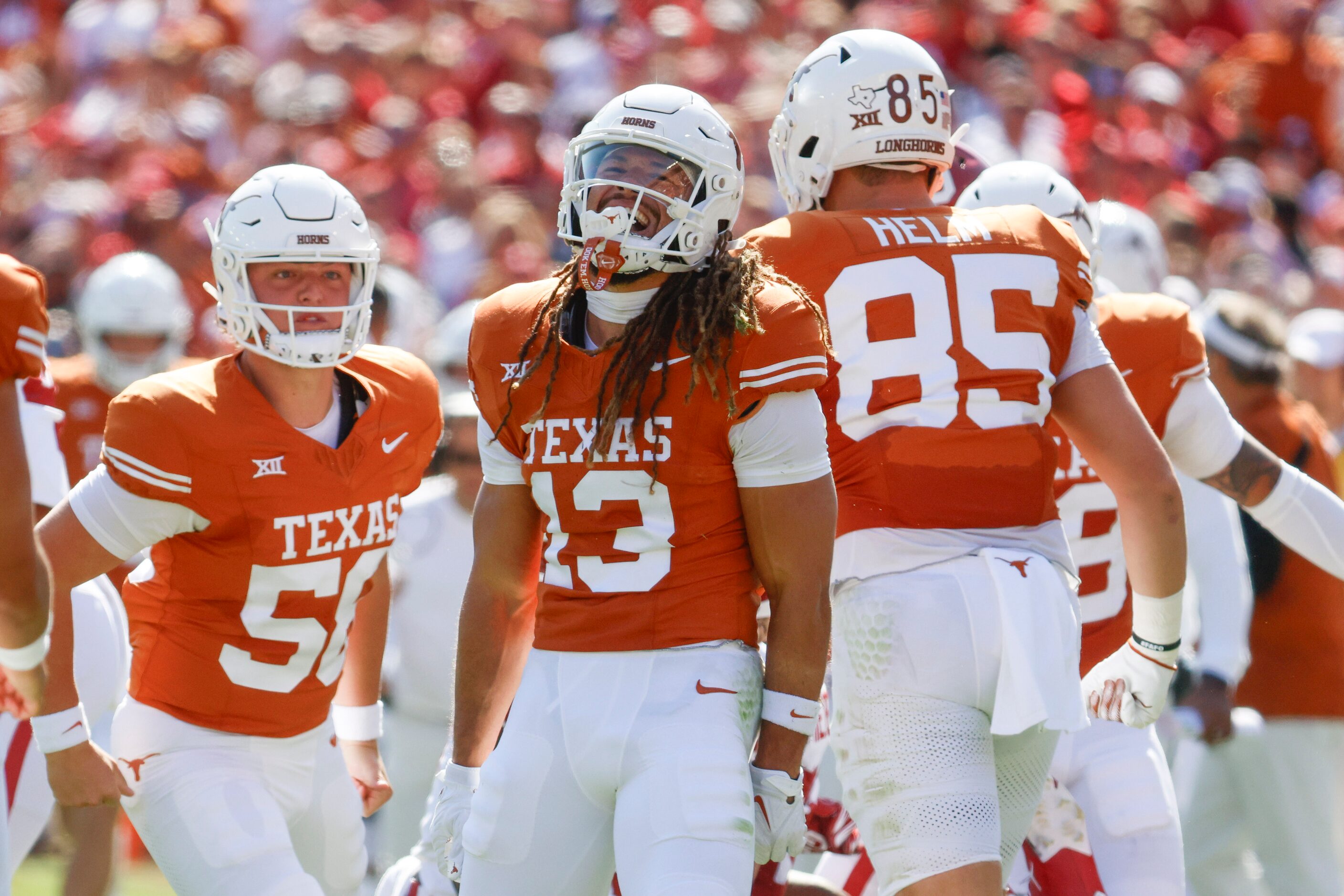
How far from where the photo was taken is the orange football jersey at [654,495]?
2.91 m

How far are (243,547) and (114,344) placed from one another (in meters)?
3.16

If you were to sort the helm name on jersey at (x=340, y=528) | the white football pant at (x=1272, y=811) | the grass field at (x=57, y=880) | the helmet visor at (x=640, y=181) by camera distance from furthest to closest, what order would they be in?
the grass field at (x=57, y=880)
the white football pant at (x=1272, y=811)
the helm name on jersey at (x=340, y=528)
the helmet visor at (x=640, y=181)

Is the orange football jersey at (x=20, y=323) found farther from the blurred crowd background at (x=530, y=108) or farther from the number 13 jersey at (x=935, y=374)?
the blurred crowd background at (x=530, y=108)

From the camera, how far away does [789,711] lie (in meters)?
2.95

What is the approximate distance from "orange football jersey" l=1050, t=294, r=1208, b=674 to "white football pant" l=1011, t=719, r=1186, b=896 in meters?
0.19

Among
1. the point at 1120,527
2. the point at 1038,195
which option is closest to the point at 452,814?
the point at 1120,527

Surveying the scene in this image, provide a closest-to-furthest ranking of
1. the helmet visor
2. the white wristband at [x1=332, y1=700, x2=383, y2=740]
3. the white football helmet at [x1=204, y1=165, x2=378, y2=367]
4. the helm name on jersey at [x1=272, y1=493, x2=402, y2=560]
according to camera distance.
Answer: the helmet visor < the helm name on jersey at [x1=272, y1=493, x2=402, y2=560] < the white football helmet at [x1=204, y1=165, x2=378, y2=367] < the white wristband at [x1=332, y1=700, x2=383, y2=740]

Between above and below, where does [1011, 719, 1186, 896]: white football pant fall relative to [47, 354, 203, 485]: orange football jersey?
below

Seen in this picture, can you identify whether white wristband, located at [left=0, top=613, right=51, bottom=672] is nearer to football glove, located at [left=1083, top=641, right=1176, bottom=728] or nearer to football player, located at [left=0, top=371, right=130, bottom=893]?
football player, located at [left=0, top=371, right=130, bottom=893]

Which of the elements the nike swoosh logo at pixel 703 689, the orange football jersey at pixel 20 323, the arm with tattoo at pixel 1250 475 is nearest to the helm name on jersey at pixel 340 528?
the orange football jersey at pixel 20 323

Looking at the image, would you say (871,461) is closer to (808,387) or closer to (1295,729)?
(808,387)

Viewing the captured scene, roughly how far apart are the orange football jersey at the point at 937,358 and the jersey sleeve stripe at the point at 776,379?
403 millimetres

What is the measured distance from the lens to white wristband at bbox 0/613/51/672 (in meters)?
3.16

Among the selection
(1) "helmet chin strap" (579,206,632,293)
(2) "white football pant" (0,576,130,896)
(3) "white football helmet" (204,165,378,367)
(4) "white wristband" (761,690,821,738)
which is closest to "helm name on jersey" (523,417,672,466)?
(1) "helmet chin strap" (579,206,632,293)
